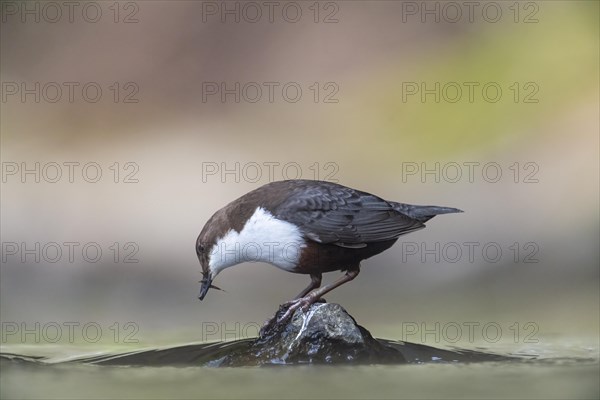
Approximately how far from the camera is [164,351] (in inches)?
161

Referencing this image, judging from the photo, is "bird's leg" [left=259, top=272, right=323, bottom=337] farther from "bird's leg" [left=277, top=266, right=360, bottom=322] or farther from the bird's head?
the bird's head

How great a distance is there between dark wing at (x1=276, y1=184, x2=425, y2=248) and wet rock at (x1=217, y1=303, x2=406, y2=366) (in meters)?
0.31

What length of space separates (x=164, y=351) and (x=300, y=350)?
664 millimetres

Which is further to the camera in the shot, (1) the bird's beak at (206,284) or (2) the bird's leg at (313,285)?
(2) the bird's leg at (313,285)

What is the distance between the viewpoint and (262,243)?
3.93 metres

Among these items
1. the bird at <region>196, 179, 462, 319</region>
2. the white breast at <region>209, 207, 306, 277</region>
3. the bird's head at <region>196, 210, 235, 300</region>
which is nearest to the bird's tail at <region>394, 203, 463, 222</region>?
the bird at <region>196, 179, 462, 319</region>

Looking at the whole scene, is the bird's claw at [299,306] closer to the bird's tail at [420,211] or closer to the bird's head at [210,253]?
the bird's head at [210,253]

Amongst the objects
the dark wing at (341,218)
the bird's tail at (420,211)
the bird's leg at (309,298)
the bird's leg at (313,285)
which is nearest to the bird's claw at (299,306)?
the bird's leg at (309,298)

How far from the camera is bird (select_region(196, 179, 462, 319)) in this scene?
3938 millimetres

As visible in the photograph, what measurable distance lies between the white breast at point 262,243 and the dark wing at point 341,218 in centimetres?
5

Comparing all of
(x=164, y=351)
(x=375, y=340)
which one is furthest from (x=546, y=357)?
(x=164, y=351)

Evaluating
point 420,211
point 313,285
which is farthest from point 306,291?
point 420,211

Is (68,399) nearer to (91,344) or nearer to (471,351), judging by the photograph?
(91,344)

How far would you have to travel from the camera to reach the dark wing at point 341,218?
13.0 feet
